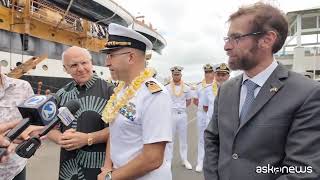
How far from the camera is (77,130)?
8.54 ft

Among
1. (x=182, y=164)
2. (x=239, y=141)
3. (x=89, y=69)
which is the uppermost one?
(x=89, y=69)

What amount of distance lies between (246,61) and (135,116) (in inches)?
29.7

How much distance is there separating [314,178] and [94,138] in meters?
1.60

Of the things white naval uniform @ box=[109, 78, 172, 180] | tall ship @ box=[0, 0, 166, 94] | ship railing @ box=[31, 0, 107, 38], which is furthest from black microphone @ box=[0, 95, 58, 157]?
ship railing @ box=[31, 0, 107, 38]

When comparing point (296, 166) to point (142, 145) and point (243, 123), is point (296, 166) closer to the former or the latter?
point (243, 123)

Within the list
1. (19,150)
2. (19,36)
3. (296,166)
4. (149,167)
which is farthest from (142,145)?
(19,36)

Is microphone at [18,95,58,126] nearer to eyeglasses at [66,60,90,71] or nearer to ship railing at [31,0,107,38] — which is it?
eyeglasses at [66,60,90,71]

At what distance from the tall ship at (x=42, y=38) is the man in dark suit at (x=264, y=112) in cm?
963

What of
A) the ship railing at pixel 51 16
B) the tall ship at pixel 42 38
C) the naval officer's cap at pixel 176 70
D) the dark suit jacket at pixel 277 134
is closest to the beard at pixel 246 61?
the dark suit jacket at pixel 277 134

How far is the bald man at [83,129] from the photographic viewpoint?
2.46 m

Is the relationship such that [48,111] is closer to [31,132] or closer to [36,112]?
[36,112]

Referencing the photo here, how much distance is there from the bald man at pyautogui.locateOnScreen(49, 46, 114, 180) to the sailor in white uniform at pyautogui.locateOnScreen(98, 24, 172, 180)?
34 cm

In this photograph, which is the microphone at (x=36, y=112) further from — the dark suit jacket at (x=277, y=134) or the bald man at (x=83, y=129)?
the dark suit jacket at (x=277, y=134)

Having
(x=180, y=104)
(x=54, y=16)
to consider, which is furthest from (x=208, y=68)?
(x=54, y=16)
